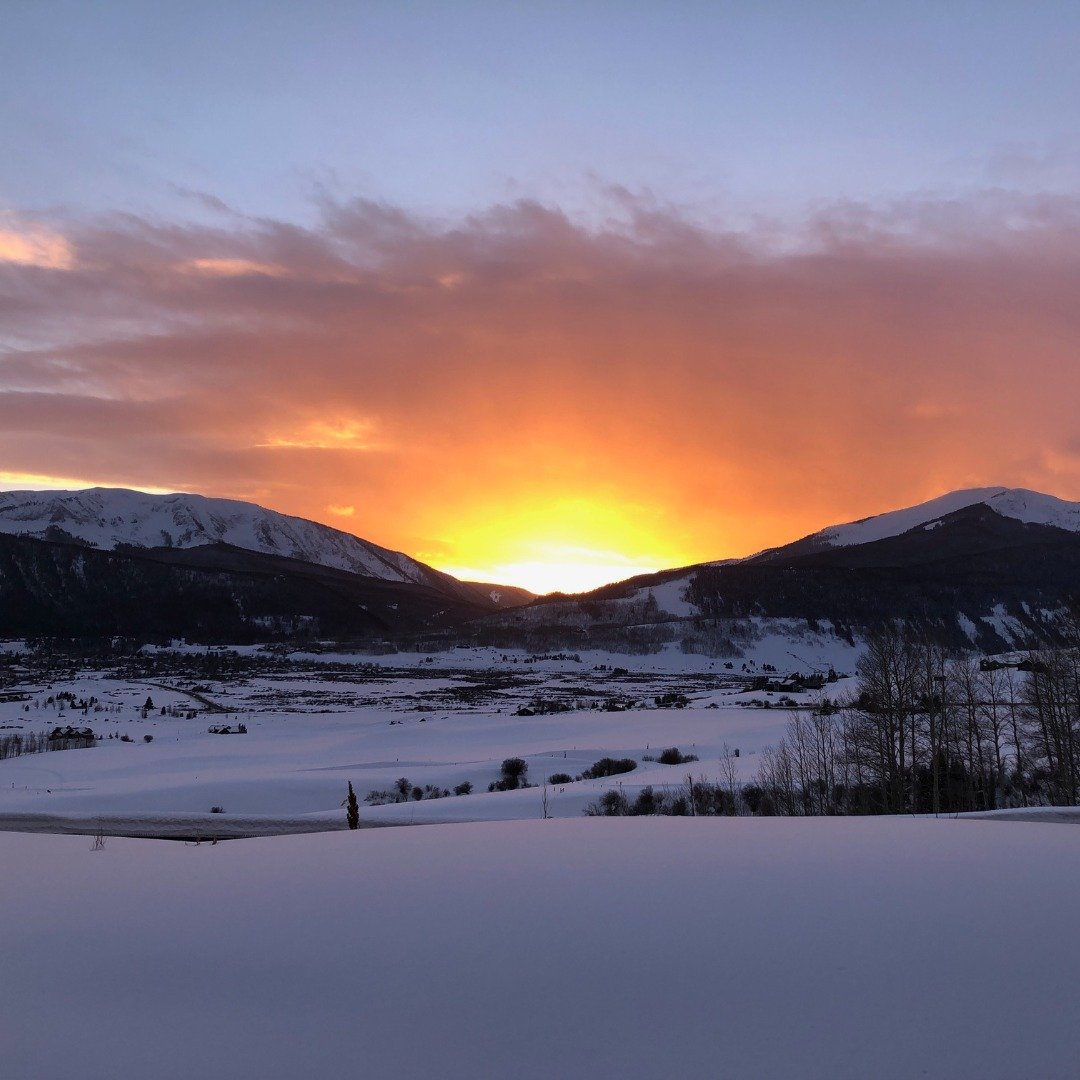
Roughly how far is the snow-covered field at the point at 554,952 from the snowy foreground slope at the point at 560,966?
0.08 feet

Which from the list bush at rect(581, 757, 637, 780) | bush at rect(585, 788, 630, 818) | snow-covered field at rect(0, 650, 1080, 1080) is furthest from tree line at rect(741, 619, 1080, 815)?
snow-covered field at rect(0, 650, 1080, 1080)

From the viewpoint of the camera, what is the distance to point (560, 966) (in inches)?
272

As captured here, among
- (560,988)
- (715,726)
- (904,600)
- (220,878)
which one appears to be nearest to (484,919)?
(560,988)

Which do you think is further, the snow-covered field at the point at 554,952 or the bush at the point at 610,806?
the bush at the point at 610,806

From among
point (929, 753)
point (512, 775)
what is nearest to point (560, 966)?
point (929, 753)

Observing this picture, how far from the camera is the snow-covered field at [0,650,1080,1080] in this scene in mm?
5590

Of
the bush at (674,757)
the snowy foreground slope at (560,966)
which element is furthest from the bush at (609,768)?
the snowy foreground slope at (560,966)

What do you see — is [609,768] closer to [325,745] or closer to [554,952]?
[325,745]

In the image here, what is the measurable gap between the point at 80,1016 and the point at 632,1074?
383cm

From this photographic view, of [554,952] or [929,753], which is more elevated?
[554,952]

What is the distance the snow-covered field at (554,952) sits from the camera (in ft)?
18.3

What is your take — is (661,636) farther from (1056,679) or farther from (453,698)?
(1056,679)

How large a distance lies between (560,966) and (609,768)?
3895 centimetres

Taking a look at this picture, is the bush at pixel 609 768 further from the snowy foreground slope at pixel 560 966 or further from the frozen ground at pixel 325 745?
the snowy foreground slope at pixel 560 966
